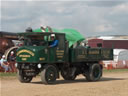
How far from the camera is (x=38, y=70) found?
16266mm

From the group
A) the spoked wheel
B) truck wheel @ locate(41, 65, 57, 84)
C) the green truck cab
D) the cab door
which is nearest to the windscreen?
the green truck cab

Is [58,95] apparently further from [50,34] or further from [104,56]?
[104,56]

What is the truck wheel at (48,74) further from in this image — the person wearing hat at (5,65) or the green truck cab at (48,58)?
the person wearing hat at (5,65)

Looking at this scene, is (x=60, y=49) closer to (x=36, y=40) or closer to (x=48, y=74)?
(x=36, y=40)

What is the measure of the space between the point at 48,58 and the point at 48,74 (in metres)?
0.77

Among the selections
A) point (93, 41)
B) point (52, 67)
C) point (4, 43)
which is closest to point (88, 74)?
point (52, 67)

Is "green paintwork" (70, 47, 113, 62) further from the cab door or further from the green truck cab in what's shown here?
the cab door

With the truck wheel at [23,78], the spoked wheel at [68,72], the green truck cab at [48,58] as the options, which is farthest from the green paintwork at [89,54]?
the truck wheel at [23,78]

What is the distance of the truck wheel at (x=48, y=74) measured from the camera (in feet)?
51.5

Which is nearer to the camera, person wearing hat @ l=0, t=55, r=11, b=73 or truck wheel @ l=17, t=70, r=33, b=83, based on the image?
truck wheel @ l=17, t=70, r=33, b=83

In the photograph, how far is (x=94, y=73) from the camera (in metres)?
18.5

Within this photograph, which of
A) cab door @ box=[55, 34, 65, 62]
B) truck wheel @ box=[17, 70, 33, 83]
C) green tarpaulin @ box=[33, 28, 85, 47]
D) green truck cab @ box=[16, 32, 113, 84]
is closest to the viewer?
green truck cab @ box=[16, 32, 113, 84]

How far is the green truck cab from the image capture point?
15672 mm

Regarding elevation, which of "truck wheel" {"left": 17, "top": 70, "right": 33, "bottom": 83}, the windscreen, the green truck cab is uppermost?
the windscreen
